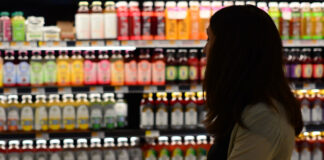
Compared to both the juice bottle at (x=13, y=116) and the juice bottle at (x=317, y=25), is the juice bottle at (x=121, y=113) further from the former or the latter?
the juice bottle at (x=317, y=25)

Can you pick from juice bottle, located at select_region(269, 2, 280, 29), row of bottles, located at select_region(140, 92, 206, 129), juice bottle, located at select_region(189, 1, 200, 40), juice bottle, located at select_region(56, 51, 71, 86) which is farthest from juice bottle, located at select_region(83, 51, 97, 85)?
juice bottle, located at select_region(269, 2, 280, 29)

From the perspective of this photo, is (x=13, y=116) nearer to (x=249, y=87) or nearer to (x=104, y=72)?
(x=104, y=72)

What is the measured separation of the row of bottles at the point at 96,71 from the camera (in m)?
3.49

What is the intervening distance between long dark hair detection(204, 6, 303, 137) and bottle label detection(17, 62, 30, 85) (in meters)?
2.67

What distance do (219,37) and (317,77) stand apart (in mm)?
2855

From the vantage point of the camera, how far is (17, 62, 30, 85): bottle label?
11.4 feet

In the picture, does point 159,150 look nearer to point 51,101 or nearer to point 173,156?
point 173,156

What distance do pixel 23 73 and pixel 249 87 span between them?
2765 mm

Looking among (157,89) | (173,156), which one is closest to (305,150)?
(173,156)

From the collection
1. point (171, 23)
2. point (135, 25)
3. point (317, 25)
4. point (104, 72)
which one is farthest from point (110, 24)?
point (317, 25)

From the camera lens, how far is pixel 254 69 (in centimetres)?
108

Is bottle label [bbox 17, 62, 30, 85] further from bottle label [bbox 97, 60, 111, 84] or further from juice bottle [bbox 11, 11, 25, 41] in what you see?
bottle label [bbox 97, 60, 111, 84]

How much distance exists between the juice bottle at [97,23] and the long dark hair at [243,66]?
240cm

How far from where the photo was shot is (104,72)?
350 centimetres
